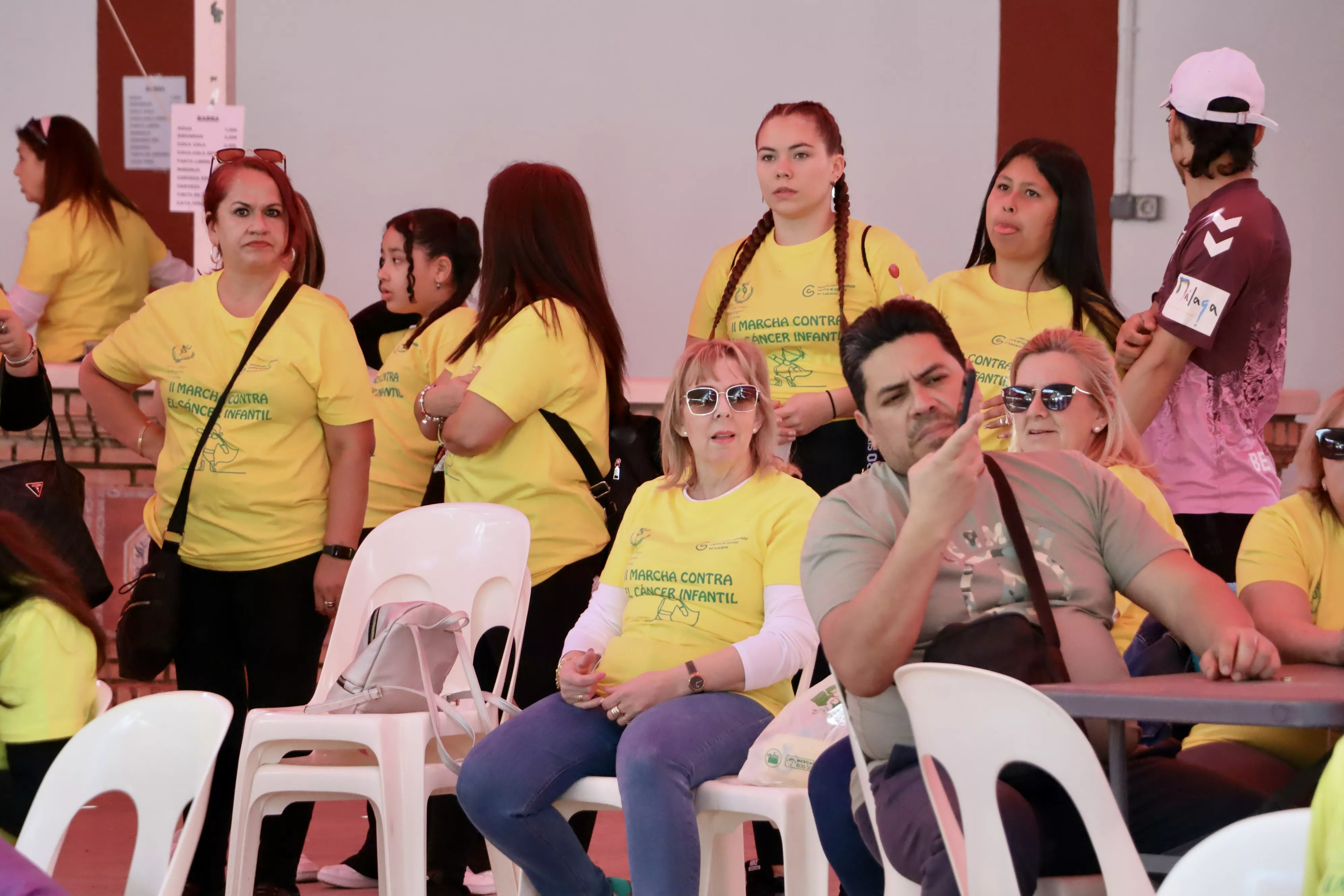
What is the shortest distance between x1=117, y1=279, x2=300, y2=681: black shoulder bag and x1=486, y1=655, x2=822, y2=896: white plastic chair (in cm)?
82

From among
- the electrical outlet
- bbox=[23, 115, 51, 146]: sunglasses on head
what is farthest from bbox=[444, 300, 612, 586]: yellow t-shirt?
the electrical outlet

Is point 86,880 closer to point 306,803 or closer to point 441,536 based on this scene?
point 306,803

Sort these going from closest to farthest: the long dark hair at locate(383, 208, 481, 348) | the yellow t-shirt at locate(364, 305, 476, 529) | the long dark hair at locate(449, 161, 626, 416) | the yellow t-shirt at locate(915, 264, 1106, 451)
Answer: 1. the yellow t-shirt at locate(915, 264, 1106, 451)
2. the long dark hair at locate(449, 161, 626, 416)
3. the yellow t-shirt at locate(364, 305, 476, 529)
4. the long dark hair at locate(383, 208, 481, 348)

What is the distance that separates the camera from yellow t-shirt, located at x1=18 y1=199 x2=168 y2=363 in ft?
14.7

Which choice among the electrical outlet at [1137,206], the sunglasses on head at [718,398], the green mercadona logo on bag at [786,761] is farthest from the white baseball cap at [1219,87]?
the electrical outlet at [1137,206]

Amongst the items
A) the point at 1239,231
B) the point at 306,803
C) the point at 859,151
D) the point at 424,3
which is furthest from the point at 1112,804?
the point at 424,3

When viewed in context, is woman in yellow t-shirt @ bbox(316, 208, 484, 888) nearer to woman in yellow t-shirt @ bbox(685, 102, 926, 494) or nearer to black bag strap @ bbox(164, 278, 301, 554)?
black bag strap @ bbox(164, 278, 301, 554)

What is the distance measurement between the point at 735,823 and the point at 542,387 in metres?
1.03

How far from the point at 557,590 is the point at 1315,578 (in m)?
1.50

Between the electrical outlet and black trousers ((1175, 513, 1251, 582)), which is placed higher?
the electrical outlet

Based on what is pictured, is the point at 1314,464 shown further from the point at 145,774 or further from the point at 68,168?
the point at 68,168

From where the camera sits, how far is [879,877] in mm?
2074

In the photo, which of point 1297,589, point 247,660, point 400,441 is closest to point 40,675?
point 247,660

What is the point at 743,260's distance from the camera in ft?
10.5
